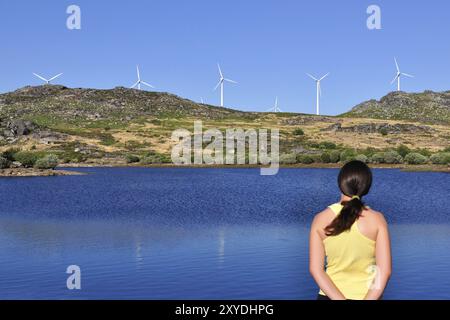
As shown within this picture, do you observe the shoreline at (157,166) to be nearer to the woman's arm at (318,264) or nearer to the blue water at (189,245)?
the blue water at (189,245)

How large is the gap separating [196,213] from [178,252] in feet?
69.3

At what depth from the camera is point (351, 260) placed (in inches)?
291

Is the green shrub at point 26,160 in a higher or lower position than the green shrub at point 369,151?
lower

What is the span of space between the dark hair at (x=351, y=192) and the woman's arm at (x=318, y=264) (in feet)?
0.49

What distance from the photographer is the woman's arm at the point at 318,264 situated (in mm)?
7117

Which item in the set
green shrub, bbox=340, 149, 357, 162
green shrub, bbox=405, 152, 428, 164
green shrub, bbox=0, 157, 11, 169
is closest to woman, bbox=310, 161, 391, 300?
green shrub, bbox=0, 157, 11, 169

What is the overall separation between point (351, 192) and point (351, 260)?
89 cm

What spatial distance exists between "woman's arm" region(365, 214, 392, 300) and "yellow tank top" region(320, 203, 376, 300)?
0.17 m

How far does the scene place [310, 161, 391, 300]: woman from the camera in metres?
7.02

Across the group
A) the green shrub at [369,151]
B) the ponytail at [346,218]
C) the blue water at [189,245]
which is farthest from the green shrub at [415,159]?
the ponytail at [346,218]

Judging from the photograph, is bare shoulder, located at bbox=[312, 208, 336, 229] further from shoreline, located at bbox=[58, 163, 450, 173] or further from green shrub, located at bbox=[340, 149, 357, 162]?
green shrub, located at bbox=[340, 149, 357, 162]
